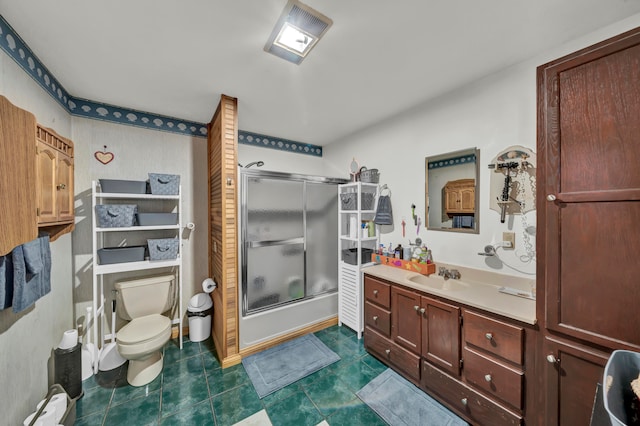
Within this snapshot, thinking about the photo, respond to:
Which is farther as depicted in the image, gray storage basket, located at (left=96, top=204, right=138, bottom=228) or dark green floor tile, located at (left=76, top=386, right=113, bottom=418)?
gray storage basket, located at (left=96, top=204, right=138, bottom=228)

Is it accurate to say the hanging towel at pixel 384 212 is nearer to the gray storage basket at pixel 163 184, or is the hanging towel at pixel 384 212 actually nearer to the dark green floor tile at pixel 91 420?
the gray storage basket at pixel 163 184

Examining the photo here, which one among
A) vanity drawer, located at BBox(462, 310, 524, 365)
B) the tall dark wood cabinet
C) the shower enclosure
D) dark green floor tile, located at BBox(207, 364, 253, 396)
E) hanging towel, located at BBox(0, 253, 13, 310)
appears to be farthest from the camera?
the shower enclosure

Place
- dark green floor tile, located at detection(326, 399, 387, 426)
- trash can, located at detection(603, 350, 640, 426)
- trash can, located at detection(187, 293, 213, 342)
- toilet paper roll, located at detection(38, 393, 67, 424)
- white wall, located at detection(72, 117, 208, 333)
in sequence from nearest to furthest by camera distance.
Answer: trash can, located at detection(603, 350, 640, 426)
toilet paper roll, located at detection(38, 393, 67, 424)
dark green floor tile, located at detection(326, 399, 387, 426)
white wall, located at detection(72, 117, 208, 333)
trash can, located at detection(187, 293, 213, 342)

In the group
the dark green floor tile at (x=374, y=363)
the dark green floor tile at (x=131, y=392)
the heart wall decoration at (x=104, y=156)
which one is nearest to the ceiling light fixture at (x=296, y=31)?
the heart wall decoration at (x=104, y=156)

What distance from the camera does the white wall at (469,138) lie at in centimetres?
165

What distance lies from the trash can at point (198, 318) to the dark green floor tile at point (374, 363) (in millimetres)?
1714

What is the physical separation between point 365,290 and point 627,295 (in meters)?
1.66

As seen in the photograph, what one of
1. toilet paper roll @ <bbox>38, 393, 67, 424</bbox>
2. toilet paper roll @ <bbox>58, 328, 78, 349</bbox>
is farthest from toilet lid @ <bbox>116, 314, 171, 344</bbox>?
toilet paper roll @ <bbox>38, 393, 67, 424</bbox>

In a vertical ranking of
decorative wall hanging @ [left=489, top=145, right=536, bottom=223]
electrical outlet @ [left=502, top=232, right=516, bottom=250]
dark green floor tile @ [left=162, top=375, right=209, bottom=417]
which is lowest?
dark green floor tile @ [left=162, top=375, right=209, bottom=417]

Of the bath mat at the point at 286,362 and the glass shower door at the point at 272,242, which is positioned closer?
the bath mat at the point at 286,362

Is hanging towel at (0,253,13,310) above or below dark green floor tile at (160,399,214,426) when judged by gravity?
above

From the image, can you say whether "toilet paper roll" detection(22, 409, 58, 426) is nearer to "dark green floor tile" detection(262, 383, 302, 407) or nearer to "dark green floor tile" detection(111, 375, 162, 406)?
"dark green floor tile" detection(111, 375, 162, 406)

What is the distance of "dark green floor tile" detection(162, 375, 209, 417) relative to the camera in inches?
67.1

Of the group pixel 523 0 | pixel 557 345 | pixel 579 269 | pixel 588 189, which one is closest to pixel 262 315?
pixel 557 345
